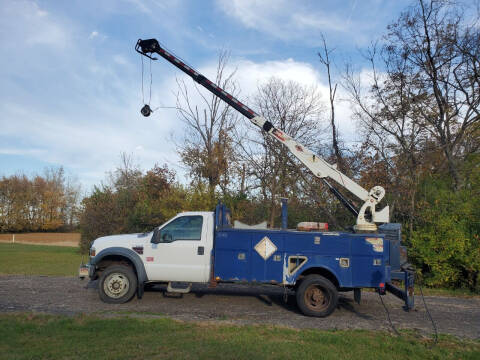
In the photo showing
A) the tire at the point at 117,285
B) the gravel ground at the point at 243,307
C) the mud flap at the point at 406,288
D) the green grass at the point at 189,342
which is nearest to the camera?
the green grass at the point at 189,342

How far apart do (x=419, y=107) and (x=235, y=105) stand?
10.4 metres

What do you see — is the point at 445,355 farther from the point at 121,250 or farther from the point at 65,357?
the point at 121,250

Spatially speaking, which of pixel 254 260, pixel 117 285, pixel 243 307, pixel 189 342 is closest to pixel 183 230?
pixel 254 260

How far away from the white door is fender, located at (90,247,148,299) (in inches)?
4.6

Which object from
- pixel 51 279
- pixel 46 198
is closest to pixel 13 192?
pixel 46 198

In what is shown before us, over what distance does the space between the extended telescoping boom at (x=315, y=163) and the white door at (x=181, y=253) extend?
3.07 m

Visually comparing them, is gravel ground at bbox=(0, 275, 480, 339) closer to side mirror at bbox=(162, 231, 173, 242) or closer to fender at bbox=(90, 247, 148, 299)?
fender at bbox=(90, 247, 148, 299)

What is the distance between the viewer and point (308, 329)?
6844 mm

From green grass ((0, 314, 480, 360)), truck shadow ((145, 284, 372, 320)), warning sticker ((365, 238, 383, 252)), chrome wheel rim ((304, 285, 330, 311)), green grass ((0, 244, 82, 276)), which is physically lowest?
green grass ((0, 244, 82, 276))

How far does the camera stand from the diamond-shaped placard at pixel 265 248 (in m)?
8.00

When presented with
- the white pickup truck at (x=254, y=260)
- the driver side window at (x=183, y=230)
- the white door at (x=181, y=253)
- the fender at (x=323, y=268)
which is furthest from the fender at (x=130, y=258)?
the fender at (x=323, y=268)

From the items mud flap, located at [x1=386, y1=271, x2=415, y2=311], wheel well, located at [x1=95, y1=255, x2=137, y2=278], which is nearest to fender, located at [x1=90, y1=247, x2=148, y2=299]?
wheel well, located at [x1=95, y1=255, x2=137, y2=278]

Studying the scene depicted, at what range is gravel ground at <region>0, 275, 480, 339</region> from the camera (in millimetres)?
7504

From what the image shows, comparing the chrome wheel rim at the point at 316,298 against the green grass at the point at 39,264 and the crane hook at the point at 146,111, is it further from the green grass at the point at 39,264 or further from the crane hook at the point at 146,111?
the green grass at the point at 39,264
